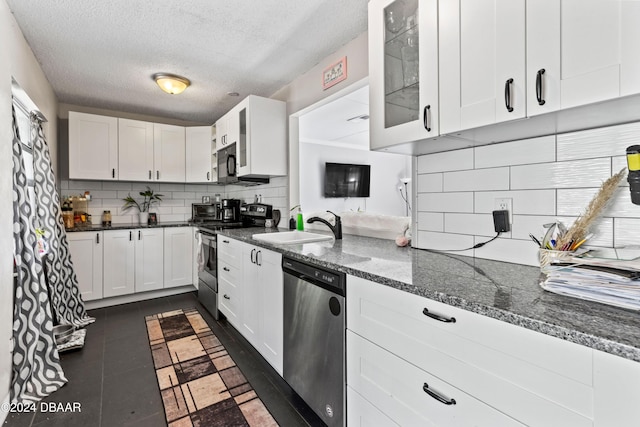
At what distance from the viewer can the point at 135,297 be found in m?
3.58

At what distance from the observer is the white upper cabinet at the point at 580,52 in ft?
2.55

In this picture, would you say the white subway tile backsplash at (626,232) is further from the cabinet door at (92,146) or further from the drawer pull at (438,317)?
the cabinet door at (92,146)

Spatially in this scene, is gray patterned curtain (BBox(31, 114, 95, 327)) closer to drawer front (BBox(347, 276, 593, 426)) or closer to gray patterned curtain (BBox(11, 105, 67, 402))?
gray patterned curtain (BBox(11, 105, 67, 402))

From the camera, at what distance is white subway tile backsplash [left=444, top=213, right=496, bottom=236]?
143 centimetres

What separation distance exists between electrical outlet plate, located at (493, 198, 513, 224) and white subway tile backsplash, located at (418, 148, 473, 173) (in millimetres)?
226

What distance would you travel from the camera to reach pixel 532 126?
111cm

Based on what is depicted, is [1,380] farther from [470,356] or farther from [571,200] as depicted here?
[571,200]

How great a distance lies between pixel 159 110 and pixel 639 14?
4445mm

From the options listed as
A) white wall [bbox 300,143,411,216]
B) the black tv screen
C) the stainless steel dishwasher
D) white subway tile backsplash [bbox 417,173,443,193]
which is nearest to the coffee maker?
white wall [bbox 300,143,411,216]

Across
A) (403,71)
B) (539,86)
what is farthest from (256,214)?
(539,86)

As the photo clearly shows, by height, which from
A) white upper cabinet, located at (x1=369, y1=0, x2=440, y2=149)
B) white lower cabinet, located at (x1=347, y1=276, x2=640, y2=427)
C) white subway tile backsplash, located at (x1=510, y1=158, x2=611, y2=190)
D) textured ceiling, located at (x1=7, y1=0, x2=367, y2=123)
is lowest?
white lower cabinet, located at (x1=347, y1=276, x2=640, y2=427)

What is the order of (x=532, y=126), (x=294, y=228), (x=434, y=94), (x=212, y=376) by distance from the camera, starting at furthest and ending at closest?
(x=294, y=228) → (x=212, y=376) → (x=434, y=94) → (x=532, y=126)

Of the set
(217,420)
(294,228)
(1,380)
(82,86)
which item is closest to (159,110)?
(82,86)

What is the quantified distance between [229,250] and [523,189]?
2.20 metres
